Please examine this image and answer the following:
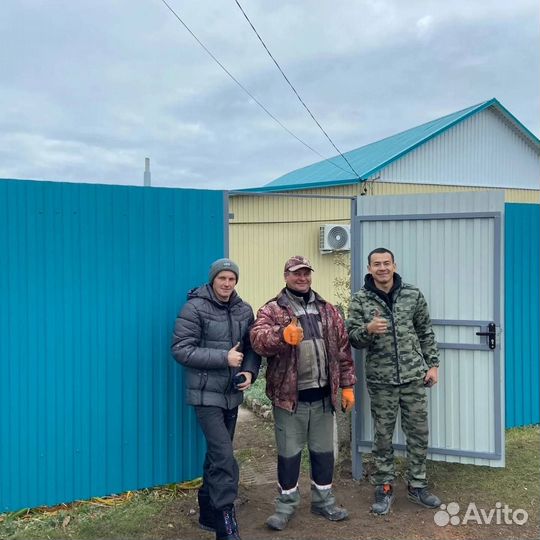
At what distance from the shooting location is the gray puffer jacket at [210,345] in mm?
2980

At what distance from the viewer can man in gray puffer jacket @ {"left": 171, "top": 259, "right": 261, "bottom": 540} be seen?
292 cm

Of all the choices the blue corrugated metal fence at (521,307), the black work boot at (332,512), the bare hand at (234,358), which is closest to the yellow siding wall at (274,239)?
the blue corrugated metal fence at (521,307)

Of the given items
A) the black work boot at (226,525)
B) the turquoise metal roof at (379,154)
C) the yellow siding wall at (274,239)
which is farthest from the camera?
the turquoise metal roof at (379,154)

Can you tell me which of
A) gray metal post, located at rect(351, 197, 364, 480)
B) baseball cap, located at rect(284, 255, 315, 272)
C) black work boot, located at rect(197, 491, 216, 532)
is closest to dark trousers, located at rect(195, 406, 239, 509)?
black work boot, located at rect(197, 491, 216, 532)

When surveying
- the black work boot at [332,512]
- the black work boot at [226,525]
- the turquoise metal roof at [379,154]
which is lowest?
the black work boot at [332,512]

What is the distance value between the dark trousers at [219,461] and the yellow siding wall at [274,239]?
22.8 feet

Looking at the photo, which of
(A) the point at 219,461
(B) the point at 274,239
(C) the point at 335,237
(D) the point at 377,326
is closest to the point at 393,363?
(D) the point at 377,326

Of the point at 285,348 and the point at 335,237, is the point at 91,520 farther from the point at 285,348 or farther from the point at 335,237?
the point at 335,237

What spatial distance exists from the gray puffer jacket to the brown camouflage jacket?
14 centimetres

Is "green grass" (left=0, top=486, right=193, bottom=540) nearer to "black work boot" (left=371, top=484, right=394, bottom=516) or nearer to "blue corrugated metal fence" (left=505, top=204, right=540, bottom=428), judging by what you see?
"black work boot" (left=371, top=484, right=394, bottom=516)

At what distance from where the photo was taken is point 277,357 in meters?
3.11

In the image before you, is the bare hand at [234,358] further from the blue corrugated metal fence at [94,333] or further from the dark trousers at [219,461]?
the blue corrugated metal fence at [94,333]

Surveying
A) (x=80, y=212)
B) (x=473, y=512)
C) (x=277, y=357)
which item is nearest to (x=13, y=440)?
(x=80, y=212)

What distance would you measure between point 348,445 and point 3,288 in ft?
9.56
